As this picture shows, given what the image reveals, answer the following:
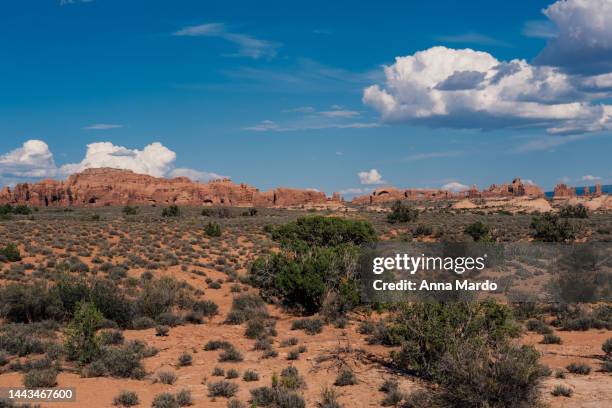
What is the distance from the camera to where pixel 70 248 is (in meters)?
27.4

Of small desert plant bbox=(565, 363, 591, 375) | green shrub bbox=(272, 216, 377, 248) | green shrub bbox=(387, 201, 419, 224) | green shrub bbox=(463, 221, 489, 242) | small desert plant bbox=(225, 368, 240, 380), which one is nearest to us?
small desert plant bbox=(565, 363, 591, 375)

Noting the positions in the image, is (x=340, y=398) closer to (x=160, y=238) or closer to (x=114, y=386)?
(x=114, y=386)

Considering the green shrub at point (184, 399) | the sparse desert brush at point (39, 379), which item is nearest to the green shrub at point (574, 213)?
the green shrub at point (184, 399)

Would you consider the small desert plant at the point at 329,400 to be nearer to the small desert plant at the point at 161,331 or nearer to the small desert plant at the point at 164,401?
the small desert plant at the point at 164,401

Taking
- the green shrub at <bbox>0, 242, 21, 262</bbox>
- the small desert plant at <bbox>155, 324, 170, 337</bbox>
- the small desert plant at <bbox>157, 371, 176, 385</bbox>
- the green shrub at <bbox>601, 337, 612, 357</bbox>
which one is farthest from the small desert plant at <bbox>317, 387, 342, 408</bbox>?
the green shrub at <bbox>0, 242, 21, 262</bbox>

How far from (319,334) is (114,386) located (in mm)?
5939

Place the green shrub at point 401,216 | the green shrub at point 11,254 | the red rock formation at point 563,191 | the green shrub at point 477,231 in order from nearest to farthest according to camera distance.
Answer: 1. the green shrub at point 11,254
2. the green shrub at point 477,231
3. the green shrub at point 401,216
4. the red rock formation at point 563,191

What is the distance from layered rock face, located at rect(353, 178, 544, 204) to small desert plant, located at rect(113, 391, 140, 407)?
362ft

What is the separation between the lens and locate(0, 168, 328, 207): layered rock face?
378ft

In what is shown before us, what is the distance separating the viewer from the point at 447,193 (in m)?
130

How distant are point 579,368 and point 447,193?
12388cm

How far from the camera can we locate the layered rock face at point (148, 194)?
115312mm

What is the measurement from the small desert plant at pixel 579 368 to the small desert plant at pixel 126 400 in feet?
29.4

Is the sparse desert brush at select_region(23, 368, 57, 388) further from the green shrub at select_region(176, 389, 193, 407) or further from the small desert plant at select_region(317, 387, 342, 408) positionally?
the small desert plant at select_region(317, 387, 342, 408)
